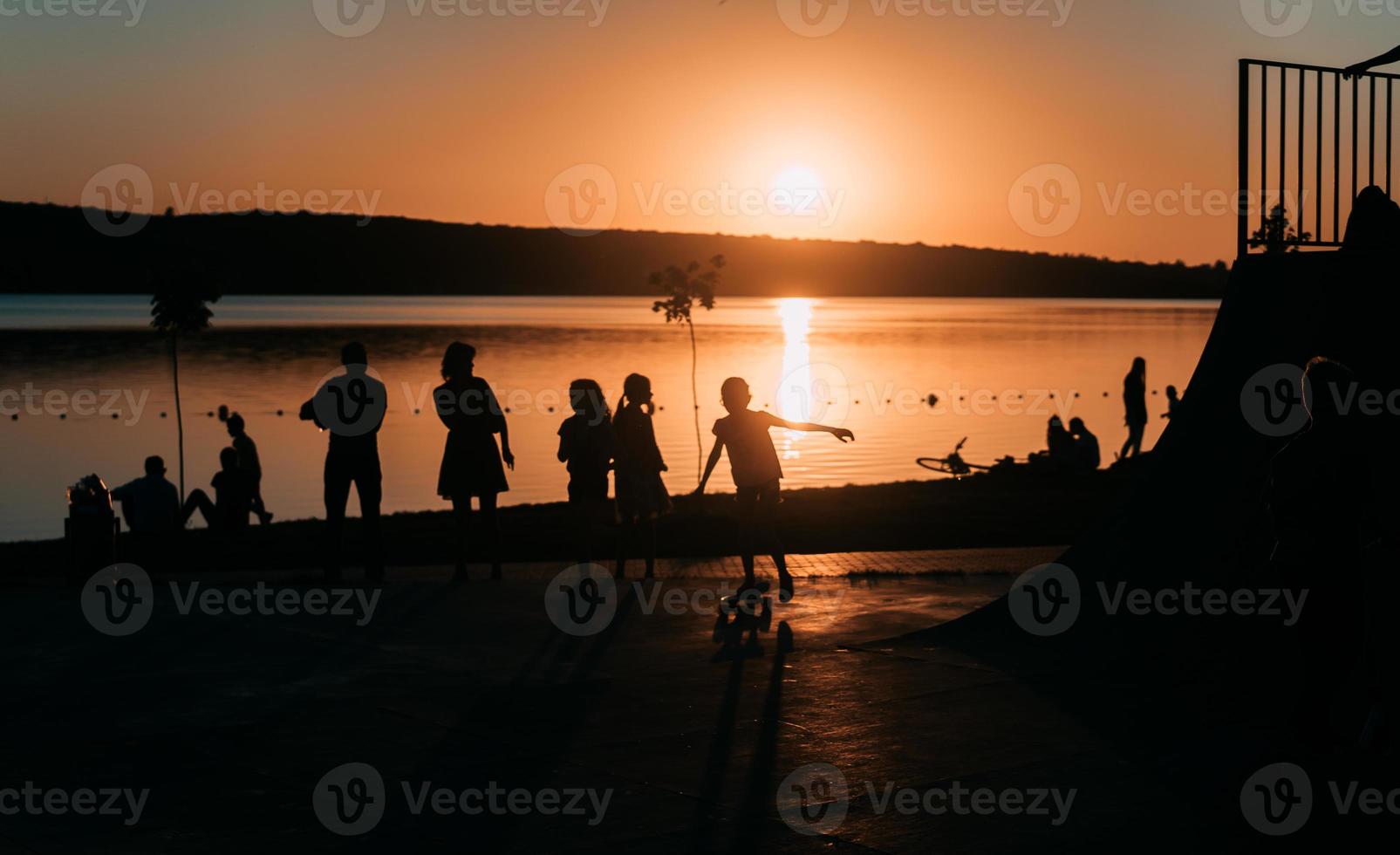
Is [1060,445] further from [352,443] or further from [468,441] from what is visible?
[352,443]

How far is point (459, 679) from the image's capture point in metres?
8.48

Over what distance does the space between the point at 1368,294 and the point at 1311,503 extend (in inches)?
93.6

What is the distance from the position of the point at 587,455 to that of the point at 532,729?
4516 millimetres

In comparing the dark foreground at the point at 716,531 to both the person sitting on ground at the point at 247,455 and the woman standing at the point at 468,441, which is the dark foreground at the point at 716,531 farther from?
the woman standing at the point at 468,441

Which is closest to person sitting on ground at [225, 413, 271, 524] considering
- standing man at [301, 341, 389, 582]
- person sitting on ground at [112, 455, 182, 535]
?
person sitting on ground at [112, 455, 182, 535]

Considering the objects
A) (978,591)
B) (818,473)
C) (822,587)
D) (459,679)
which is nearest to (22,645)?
(459,679)

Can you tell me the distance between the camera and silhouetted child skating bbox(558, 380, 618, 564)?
37.9 ft

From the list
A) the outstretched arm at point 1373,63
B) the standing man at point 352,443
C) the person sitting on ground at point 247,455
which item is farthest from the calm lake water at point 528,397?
the outstretched arm at point 1373,63

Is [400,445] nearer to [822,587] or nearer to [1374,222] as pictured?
[822,587]

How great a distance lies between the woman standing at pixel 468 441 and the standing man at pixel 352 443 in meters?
0.56

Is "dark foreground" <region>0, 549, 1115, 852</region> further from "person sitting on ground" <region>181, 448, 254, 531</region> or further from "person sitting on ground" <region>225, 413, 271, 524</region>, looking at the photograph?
"person sitting on ground" <region>225, 413, 271, 524</region>

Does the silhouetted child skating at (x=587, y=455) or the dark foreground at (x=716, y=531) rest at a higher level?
the silhouetted child skating at (x=587, y=455)

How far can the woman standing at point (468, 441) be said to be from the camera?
11.6 metres

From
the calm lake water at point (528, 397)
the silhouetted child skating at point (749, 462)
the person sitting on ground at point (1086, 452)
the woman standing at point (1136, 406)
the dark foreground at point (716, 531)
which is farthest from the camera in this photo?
the calm lake water at point (528, 397)
